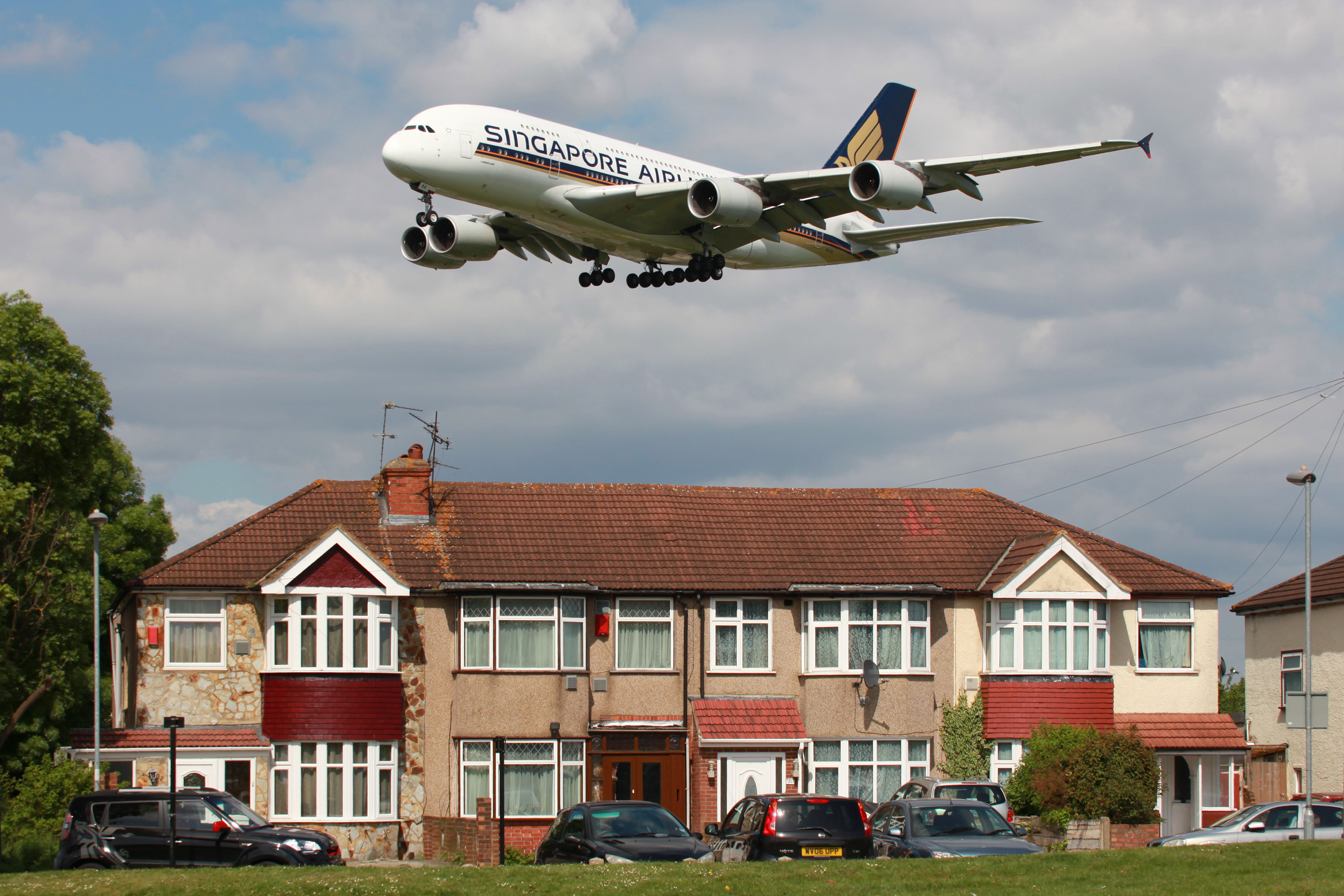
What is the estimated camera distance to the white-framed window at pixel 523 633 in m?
34.7

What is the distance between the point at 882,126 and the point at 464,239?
1227cm

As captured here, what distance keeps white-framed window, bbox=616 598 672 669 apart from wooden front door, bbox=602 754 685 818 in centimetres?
208

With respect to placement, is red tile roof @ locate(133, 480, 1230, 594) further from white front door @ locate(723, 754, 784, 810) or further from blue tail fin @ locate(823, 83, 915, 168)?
blue tail fin @ locate(823, 83, 915, 168)

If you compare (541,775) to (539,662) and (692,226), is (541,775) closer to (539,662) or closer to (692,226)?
(539,662)

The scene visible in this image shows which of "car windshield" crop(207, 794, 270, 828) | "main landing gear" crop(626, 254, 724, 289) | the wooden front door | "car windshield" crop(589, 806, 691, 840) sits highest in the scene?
"main landing gear" crop(626, 254, 724, 289)

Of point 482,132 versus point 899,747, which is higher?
point 482,132

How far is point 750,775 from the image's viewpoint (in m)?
34.2

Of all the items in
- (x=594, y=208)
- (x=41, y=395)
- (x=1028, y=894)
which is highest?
(x=594, y=208)

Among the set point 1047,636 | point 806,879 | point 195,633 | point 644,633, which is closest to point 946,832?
point 806,879

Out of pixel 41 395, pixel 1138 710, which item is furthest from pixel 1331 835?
pixel 41 395

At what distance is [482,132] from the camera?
1164 inches

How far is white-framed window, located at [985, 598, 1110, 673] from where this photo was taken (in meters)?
36.2

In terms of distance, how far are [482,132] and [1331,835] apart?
1945cm

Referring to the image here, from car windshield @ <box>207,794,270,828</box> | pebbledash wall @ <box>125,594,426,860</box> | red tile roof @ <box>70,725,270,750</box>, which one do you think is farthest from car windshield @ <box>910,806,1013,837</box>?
red tile roof @ <box>70,725,270,750</box>
